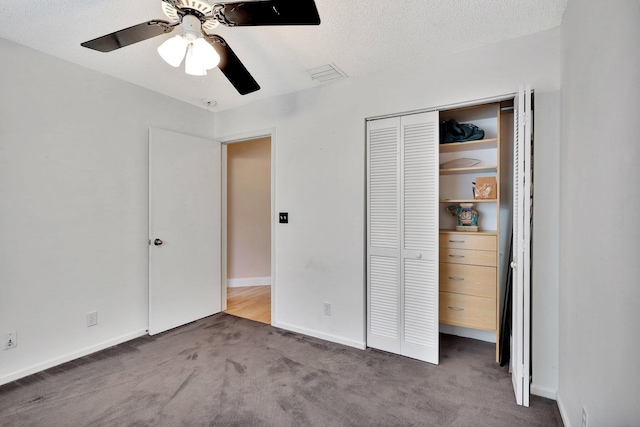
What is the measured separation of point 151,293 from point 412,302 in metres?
2.45

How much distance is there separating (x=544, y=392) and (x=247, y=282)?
391 cm

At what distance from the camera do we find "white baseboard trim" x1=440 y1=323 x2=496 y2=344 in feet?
9.06

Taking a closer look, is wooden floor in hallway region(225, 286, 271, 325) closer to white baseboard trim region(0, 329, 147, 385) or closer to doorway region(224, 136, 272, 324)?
doorway region(224, 136, 272, 324)

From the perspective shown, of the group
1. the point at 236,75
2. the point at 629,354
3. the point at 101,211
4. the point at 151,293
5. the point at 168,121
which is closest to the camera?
the point at 629,354

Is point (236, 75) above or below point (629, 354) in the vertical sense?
above

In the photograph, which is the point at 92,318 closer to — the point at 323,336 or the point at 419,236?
the point at 323,336

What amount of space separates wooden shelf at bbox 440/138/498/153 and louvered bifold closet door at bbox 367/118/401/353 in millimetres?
562

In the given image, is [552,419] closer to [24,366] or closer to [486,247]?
[486,247]

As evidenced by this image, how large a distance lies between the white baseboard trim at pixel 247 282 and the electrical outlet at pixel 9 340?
2670 mm

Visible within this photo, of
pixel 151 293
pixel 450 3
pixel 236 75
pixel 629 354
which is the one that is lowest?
pixel 151 293

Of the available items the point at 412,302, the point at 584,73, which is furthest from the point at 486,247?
the point at 584,73

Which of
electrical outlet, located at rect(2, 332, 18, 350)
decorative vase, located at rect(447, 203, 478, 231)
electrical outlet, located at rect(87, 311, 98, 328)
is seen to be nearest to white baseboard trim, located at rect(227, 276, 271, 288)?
electrical outlet, located at rect(87, 311, 98, 328)

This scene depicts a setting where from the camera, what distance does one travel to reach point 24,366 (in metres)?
2.12

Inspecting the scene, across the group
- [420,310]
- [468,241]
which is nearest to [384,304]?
[420,310]
